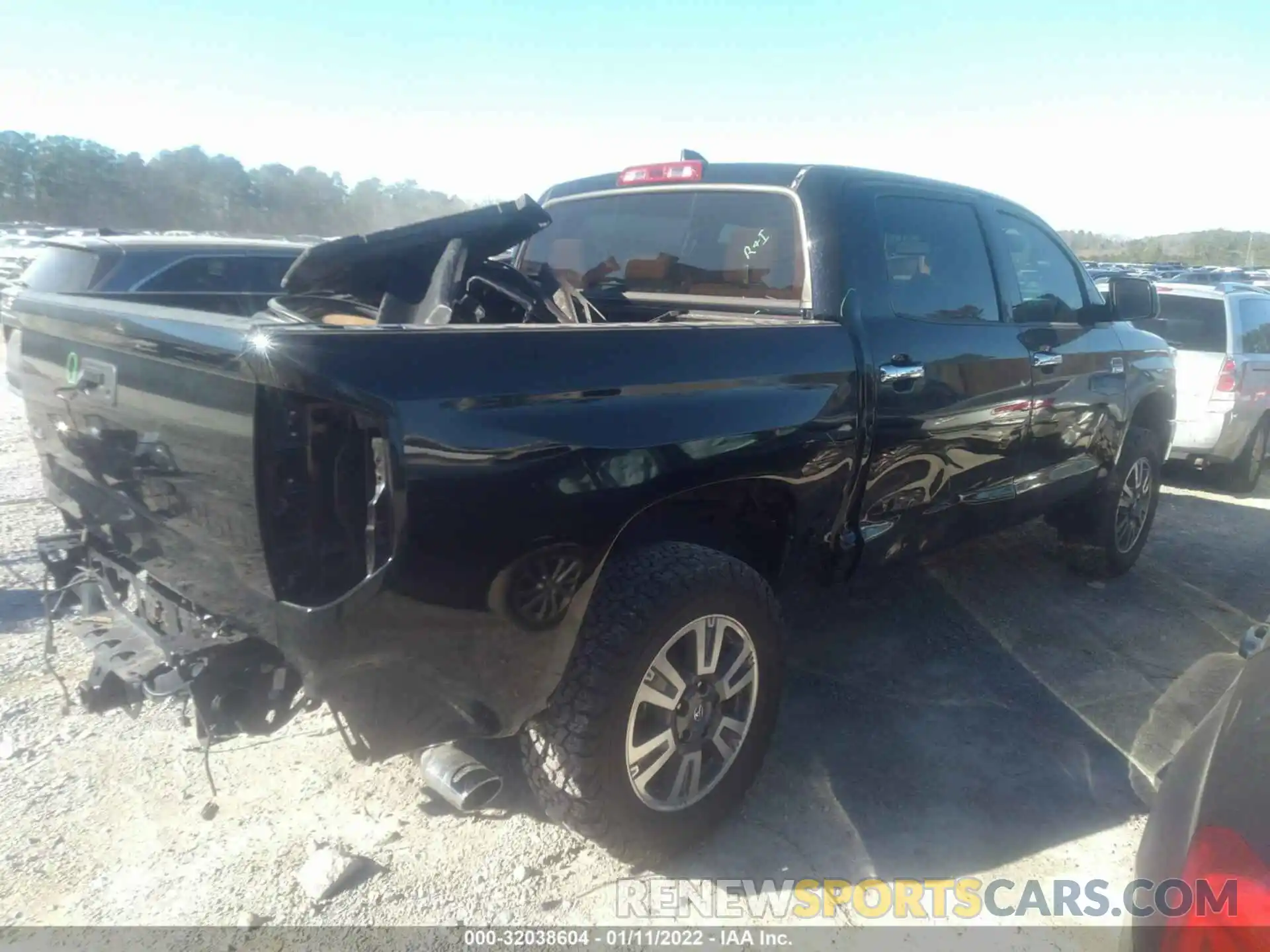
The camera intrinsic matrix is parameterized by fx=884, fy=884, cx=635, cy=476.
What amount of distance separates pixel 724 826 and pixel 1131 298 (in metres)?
3.53

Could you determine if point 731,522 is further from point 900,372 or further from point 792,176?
point 792,176

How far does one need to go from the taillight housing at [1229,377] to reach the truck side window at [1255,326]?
0.23 metres

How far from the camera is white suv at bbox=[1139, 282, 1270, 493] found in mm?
7379

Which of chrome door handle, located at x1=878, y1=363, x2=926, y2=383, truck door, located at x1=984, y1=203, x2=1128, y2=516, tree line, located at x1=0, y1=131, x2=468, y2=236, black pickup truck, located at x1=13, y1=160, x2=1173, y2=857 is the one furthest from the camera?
tree line, located at x1=0, y1=131, x2=468, y2=236

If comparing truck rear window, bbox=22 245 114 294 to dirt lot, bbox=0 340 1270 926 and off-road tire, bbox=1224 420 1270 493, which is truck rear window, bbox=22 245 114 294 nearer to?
dirt lot, bbox=0 340 1270 926

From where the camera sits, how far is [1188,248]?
64000mm

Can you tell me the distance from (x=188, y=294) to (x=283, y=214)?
3878 cm

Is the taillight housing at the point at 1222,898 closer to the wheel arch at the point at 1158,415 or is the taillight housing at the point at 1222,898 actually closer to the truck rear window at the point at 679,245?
the truck rear window at the point at 679,245

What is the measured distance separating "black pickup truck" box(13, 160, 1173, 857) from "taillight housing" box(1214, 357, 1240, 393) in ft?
14.8

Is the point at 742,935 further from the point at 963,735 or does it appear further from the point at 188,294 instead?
the point at 188,294

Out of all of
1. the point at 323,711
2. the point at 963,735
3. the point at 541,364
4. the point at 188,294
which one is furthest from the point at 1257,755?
the point at 188,294

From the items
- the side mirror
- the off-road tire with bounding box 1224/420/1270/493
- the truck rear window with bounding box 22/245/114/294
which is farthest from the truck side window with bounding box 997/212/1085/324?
the truck rear window with bounding box 22/245/114/294

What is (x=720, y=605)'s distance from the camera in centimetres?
260

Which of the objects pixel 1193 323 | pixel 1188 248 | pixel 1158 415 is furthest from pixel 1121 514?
pixel 1188 248
